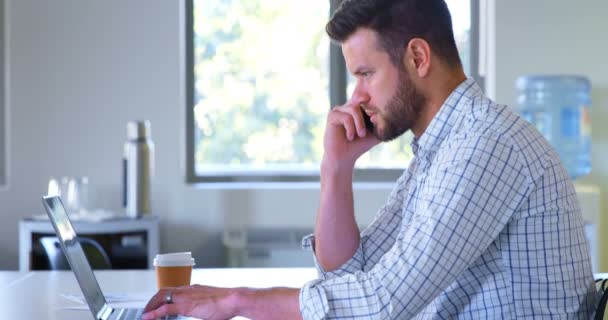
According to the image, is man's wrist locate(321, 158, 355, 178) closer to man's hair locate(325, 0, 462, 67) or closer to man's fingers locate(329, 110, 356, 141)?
man's fingers locate(329, 110, 356, 141)

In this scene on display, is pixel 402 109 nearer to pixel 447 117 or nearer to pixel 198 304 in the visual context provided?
pixel 447 117

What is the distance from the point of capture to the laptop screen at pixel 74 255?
164 centimetres

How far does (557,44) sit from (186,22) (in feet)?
6.21

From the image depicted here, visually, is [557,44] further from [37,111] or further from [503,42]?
[37,111]

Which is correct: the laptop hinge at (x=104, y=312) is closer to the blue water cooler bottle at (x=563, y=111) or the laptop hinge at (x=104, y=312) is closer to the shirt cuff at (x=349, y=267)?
the shirt cuff at (x=349, y=267)

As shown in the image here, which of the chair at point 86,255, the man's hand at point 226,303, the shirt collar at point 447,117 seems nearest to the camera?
the man's hand at point 226,303

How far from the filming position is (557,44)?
181 inches

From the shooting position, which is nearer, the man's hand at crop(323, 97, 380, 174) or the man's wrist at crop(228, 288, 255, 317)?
the man's wrist at crop(228, 288, 255, 317)

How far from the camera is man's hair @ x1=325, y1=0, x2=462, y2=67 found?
1676 mm

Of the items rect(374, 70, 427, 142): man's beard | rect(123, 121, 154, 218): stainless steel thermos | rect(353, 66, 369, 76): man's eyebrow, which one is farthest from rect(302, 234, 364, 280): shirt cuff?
rect(123, 121, 154, 218): stainless steel thermos

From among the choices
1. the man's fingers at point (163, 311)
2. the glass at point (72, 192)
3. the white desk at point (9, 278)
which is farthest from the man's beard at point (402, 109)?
the glass at point (72, 192)

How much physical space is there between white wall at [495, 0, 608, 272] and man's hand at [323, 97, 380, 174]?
9.07 feet

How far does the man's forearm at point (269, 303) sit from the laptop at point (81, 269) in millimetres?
214

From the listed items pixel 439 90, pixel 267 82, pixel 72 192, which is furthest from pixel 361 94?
pixel 267 82
